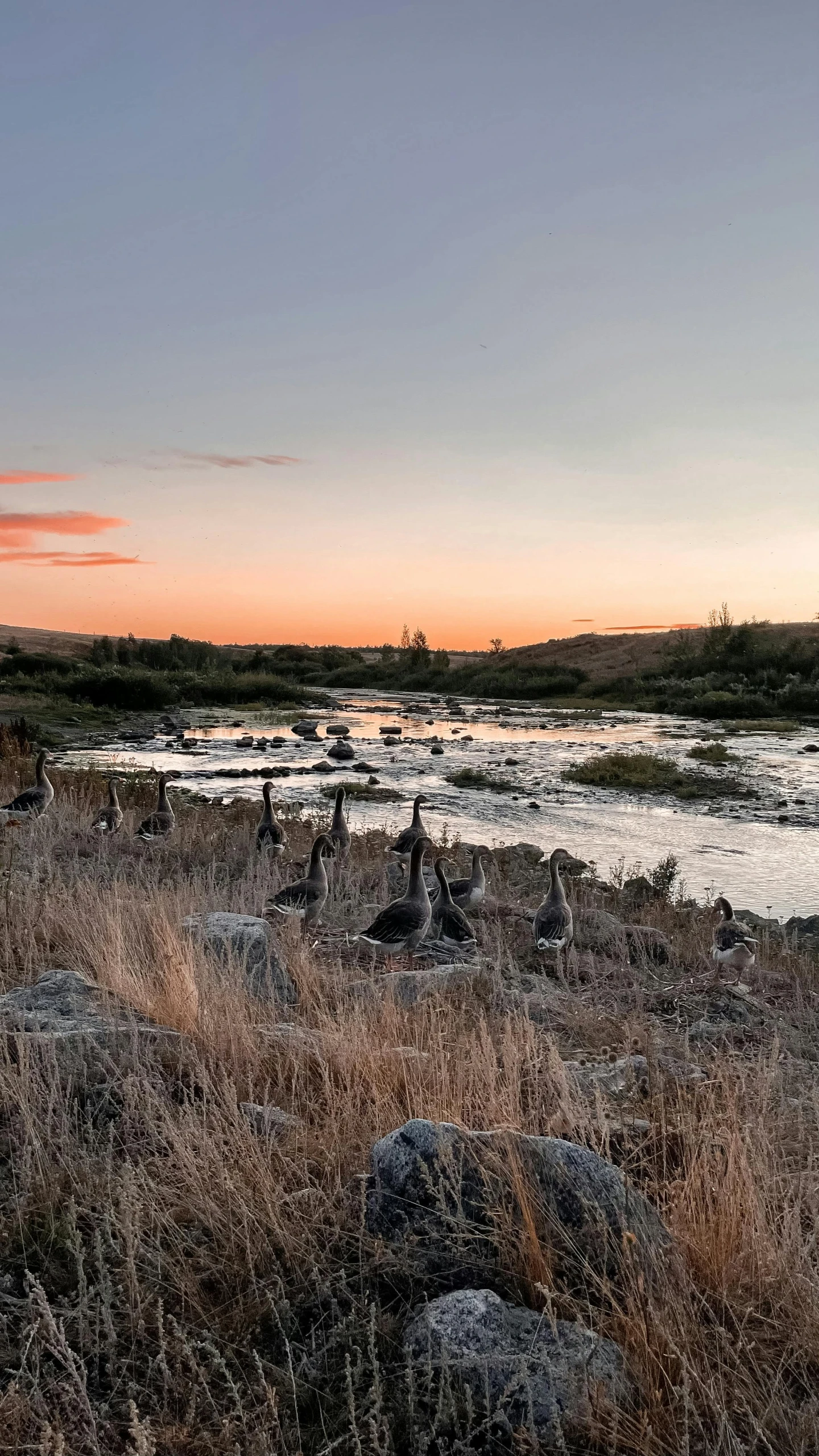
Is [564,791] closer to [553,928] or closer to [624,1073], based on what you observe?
[553,928]

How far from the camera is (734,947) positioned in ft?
28.5

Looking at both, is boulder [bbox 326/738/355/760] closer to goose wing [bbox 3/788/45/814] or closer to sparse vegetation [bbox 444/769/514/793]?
sparse vegetation [bbox 444/769/514/793]

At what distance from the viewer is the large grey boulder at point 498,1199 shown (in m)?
3.16

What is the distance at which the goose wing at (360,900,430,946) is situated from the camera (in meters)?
7.80

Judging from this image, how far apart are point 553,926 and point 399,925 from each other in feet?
6.10

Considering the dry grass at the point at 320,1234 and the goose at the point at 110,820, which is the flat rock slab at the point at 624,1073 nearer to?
the dry grass at the point at 320,1234

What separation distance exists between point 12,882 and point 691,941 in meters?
7.26

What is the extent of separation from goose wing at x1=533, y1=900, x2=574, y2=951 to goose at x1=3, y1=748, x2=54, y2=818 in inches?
325

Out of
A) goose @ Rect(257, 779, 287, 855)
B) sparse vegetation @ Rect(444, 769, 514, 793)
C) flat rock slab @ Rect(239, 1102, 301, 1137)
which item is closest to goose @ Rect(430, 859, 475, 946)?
goose @ Rect(257, 779, 287, 855)

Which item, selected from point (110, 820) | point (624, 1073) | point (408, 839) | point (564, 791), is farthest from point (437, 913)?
point (564, 791)

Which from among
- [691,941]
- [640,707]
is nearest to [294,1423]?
[691,941]

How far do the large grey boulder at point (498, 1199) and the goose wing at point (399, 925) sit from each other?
169 inches

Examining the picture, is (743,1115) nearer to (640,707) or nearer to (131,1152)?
(131,1152)

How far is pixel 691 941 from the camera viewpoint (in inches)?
402
